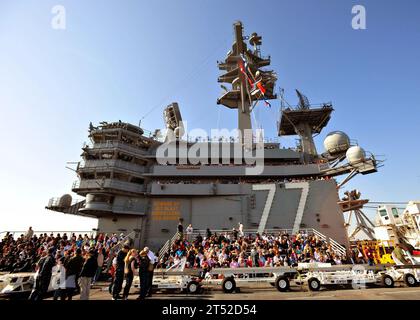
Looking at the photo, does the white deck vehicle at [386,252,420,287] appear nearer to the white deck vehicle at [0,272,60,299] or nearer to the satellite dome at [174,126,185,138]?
the white deck vehicle at [0,272,60,299]

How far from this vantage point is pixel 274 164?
2906cm

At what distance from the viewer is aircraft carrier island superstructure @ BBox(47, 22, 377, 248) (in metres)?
23.2

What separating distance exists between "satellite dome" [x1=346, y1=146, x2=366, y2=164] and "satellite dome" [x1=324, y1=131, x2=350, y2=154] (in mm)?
2233

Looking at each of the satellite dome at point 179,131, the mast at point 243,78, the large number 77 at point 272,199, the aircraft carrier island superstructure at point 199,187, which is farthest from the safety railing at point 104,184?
the mast at point 243,78

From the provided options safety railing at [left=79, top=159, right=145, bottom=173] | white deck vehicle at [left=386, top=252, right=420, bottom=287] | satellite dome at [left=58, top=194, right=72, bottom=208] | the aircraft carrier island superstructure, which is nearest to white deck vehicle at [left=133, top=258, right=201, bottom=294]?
white deck vehicle at [left=386, top=252, right=420, bottom=287]

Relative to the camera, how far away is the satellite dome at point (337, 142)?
26.2m

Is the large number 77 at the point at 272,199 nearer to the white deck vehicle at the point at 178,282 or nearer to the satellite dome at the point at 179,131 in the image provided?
the satellite dome at the point at 179,131

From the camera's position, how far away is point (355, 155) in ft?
76.8

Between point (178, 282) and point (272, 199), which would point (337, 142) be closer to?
point (272, 199)

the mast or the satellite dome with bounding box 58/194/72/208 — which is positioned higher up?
the mast

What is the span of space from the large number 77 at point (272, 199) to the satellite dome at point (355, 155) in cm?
523
